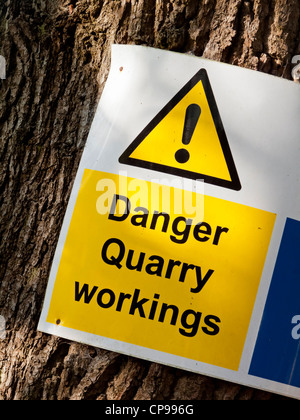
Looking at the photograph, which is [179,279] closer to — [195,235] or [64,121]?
[195,235]

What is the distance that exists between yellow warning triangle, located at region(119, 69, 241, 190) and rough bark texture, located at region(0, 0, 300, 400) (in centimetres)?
15

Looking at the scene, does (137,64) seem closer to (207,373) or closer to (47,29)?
(47,29)

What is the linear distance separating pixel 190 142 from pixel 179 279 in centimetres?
43

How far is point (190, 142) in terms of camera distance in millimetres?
1579

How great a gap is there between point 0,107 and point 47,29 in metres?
0.30

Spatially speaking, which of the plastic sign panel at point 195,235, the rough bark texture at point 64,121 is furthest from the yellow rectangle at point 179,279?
the rough bark texture at point 64,121

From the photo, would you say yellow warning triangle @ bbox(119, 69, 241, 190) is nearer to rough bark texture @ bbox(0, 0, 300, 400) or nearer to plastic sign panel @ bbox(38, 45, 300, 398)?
plastic sign panel @ bbox(38, 45, 300, 398)

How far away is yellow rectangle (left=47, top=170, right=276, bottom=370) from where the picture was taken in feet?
5.09

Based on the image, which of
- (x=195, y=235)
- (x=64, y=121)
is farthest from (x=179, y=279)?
(x=64, y=121)

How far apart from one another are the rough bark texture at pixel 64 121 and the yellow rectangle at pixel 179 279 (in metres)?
0.10

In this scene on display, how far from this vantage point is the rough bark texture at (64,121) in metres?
1.57

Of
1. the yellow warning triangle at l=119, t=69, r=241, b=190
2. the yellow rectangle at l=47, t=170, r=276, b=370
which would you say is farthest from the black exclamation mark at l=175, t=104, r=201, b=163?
the yellow rectangle at l=47, t=170, r=276, b=370

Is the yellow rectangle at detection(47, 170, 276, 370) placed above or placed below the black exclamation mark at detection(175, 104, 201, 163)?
below

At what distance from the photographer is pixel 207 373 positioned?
155cm
